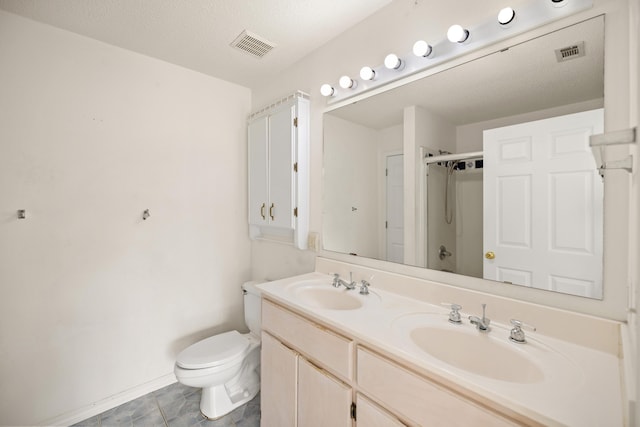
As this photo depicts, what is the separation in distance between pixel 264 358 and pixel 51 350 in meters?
1.31

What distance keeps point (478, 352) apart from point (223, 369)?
1407mm

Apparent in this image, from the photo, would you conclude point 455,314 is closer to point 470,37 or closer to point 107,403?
point 470,37

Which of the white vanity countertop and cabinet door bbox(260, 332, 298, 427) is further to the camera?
cabinet door bbox(260, 332, 298, 427)

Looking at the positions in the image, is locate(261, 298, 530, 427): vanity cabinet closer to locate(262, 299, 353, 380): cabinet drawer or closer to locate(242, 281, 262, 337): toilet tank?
locate(262, 299, 353, 380): cabinet drawer

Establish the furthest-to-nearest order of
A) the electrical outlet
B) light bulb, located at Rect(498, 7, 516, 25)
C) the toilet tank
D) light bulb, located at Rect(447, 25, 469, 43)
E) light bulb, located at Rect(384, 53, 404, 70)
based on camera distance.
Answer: the toilet tank, the electrical outlet, light bulb, located at Rect(384, 53, 404, 70), light bulb, located at Rect(447, 25, 469, 43), light bulb, located at Rect(498, 7, 516, 25)

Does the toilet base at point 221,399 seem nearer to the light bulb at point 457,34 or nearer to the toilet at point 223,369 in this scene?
the toilet at point 223,369

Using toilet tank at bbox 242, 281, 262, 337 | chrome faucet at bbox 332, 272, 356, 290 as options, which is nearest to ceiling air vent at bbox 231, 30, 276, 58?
chrome faucet at bbox 332, 272, 356, 290

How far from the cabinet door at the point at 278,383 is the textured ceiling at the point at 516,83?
1.33 meters

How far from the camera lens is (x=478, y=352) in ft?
3.07

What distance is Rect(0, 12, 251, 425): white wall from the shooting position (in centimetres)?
148

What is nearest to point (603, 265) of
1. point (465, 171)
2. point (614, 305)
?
point (614, 305)

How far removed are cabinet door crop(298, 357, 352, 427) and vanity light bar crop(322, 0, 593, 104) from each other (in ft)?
4.78

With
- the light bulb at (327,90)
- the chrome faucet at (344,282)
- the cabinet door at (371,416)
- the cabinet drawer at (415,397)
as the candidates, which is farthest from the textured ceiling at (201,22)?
the cabinet door at (371,416)

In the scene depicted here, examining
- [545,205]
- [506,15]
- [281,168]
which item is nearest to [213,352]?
→ [281,168]
